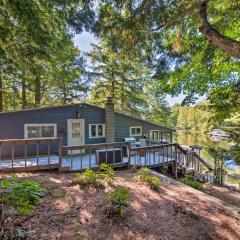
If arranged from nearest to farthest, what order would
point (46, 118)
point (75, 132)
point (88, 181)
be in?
point (88, 181) → point (46, 118) → point (75, 132)

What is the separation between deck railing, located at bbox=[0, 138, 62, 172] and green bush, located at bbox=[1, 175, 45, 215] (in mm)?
3104

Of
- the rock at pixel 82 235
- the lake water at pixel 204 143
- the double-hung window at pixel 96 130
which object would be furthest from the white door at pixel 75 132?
the rock at pixel 82 235

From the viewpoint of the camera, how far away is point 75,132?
11.6 meters

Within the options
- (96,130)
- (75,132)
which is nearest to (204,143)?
(96,130)

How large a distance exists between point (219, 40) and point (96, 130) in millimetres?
9596

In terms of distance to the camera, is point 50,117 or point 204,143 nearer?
point 50,117

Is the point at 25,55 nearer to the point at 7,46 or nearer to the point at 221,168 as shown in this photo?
the point at 7,46

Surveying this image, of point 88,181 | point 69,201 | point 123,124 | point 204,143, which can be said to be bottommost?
point 204,143

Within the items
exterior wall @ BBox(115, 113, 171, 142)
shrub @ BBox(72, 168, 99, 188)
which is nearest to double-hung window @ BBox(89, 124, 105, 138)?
exterior wall @ BBox(115, 113, 171, 142)

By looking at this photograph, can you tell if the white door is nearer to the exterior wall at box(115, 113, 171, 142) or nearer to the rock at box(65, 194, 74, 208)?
the exterior wall at box(115, 113, 171, 142)

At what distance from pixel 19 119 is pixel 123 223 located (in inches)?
323

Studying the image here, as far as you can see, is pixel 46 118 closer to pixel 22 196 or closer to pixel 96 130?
pixel 96 130

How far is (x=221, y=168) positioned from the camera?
9.38 meters

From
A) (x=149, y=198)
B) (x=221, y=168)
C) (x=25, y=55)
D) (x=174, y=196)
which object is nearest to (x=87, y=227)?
(x=149, y=198)
